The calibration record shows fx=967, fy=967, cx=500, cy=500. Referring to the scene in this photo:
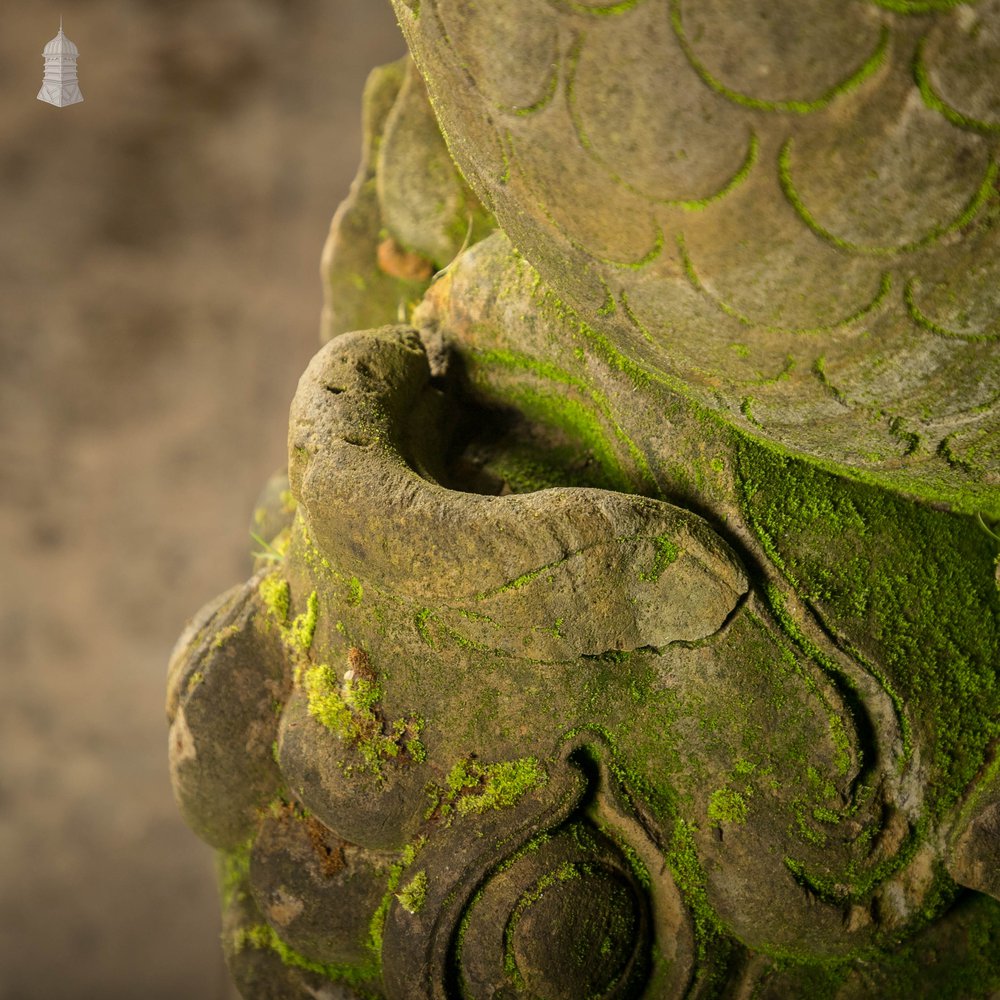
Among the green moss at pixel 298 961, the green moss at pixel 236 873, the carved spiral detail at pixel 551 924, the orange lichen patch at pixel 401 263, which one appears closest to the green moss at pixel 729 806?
the carved spiral detail at pixel 551 924

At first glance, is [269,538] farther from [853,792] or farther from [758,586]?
[853,792]

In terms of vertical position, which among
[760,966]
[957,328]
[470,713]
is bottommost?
[760,966]

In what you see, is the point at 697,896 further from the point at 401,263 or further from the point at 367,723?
the point at 401,263

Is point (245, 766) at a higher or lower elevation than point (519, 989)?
higher

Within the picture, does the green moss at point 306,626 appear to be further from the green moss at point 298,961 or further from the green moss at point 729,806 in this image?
the green moss at point 729,806

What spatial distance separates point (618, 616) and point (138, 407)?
188cm

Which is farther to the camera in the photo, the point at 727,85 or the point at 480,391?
the point at 480,391

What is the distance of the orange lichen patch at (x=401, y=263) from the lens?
172cm

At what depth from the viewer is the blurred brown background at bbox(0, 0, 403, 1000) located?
7.41 feet

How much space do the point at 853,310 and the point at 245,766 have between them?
94cm

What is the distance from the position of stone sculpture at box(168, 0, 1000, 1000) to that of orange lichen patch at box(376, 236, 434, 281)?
16.0 inches

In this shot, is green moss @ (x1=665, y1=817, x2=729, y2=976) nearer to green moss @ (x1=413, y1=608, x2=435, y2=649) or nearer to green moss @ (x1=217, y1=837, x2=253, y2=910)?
green moss @ (x1=413, y1=608, x2=435, y2=649)

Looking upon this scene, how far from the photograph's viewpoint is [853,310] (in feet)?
Answer: 2.65

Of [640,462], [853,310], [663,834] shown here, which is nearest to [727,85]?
[853,310]
